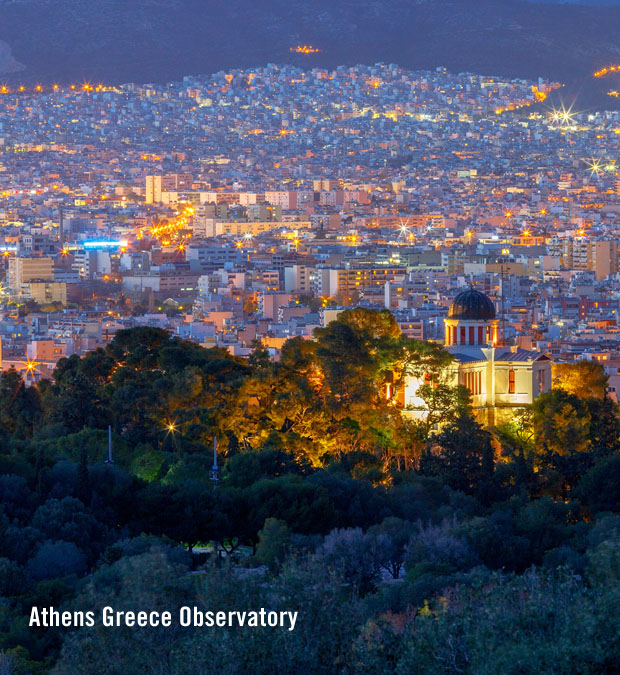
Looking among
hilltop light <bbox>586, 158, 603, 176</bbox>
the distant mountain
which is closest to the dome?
hilltop light <bbox>586, 158, 603, 176</bbox>

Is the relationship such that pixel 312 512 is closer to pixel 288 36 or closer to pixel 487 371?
pixel 487 371

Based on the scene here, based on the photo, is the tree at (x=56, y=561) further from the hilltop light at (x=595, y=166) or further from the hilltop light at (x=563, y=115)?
the hilltop light at (x=563, y=115)

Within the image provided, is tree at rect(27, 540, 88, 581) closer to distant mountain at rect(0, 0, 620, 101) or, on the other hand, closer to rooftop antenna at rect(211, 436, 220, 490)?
rooftop antenna at rect(211, 436, 220, 490)

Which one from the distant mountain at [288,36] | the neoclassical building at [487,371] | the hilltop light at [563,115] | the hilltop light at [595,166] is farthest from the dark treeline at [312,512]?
the distant mountain at [288,36]

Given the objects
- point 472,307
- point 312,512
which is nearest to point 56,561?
point 312,512

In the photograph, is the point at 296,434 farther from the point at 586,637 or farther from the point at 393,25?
the point at 393,25
